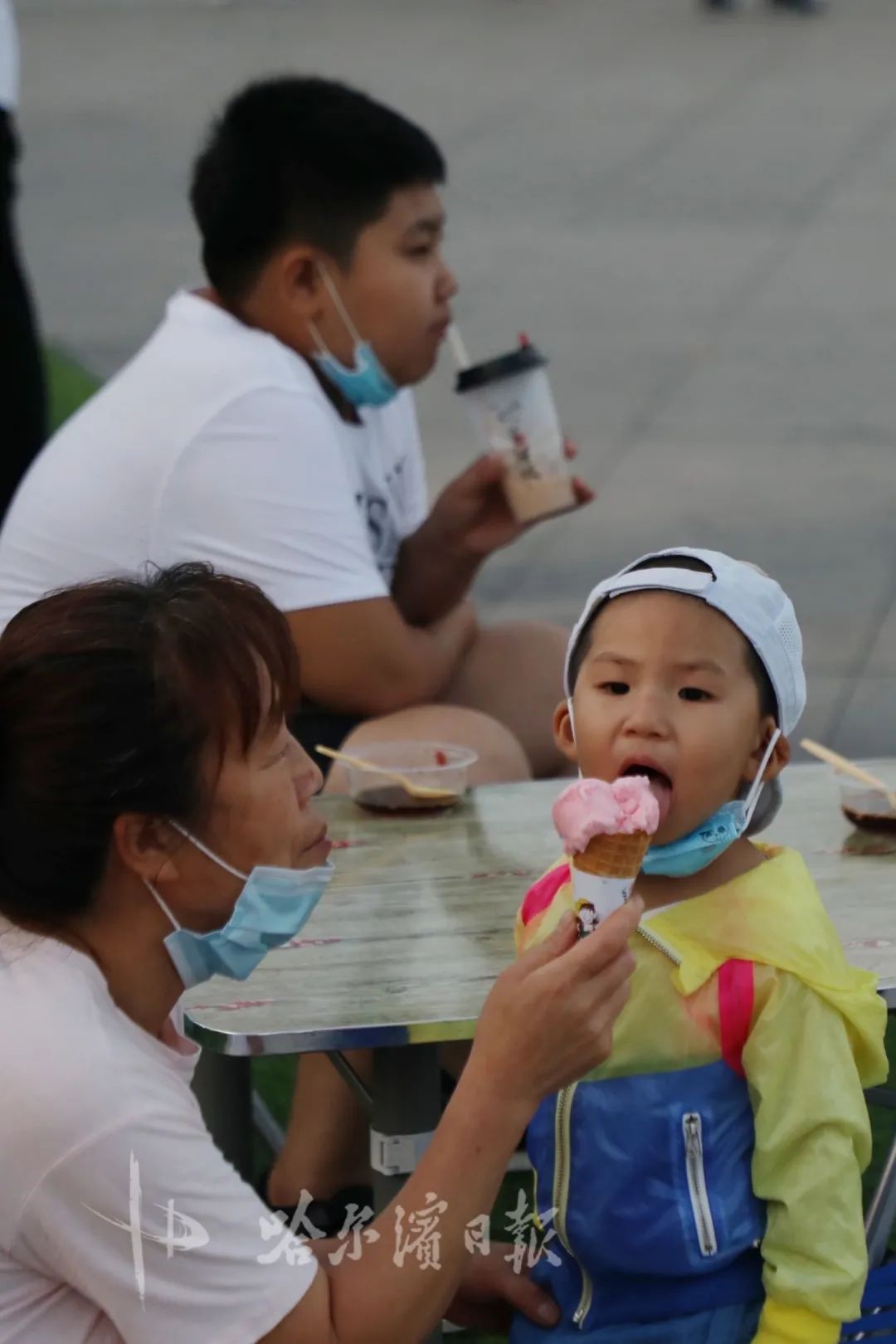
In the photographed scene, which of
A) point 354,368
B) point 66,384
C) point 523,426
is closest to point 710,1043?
point 523,426

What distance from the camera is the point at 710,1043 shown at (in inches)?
85.4

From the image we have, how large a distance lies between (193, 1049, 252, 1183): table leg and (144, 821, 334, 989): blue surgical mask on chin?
97 cm

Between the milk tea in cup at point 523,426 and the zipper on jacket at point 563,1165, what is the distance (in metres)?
1.79

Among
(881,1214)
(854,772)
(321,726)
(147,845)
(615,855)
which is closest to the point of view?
(147,845)

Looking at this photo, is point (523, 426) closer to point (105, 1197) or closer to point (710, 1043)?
point (710, 1043)

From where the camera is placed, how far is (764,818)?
101 inches

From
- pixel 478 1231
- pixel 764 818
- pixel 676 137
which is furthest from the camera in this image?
pixel 676 137

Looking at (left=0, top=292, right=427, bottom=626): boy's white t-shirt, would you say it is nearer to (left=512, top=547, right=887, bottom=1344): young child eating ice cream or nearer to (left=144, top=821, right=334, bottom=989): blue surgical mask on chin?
(left=512, top=547, right=887, bottom=1344): young child eating ice cream

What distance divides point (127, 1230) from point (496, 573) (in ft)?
16.6

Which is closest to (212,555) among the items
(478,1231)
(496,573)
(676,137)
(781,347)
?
(478,1231)

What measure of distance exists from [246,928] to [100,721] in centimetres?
29

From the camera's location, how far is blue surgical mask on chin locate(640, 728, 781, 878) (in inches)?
86.5

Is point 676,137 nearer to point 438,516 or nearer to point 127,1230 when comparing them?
point 438,516

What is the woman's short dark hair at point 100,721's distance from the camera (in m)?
1.83
